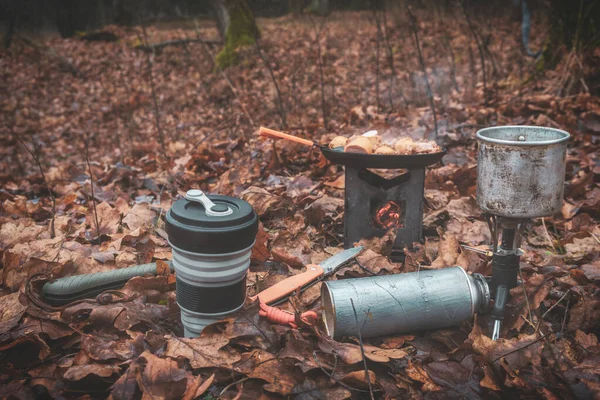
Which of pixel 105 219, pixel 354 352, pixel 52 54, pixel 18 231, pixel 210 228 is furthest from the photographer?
pixel 52 54

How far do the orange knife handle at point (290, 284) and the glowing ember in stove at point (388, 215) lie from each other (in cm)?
64

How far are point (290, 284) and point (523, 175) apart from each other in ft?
3.89

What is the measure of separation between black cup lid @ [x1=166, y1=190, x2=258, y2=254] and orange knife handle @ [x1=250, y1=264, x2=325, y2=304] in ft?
1.52

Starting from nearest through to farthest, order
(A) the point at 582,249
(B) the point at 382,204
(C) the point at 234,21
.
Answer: (A) the point at 582,249 → (B) the point at 382,204 → (C) the point at 234,21

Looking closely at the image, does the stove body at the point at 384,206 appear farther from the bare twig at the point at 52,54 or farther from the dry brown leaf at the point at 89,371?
the bare twig at the point at 52,54

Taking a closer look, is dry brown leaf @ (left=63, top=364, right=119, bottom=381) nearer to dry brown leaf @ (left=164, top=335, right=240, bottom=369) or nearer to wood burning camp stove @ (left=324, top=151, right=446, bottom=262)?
dry brown leaf @ (left=164, top=335, right=240, bottom=369)

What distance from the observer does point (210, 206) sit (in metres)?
2.08

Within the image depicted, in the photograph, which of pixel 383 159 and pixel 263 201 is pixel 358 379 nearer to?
pixel 383 159

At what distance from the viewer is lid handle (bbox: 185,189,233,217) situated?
204cm

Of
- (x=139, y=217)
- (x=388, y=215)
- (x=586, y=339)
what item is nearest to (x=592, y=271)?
(x=586, y=339)

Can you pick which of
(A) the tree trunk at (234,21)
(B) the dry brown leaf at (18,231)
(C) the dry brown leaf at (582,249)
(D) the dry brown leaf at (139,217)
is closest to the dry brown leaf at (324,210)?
(D) the dry brown leaf at (139,217)

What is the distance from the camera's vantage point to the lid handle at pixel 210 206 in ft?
6.69

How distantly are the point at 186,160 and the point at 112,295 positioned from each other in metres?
2.61

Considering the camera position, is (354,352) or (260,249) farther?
(260,249)
